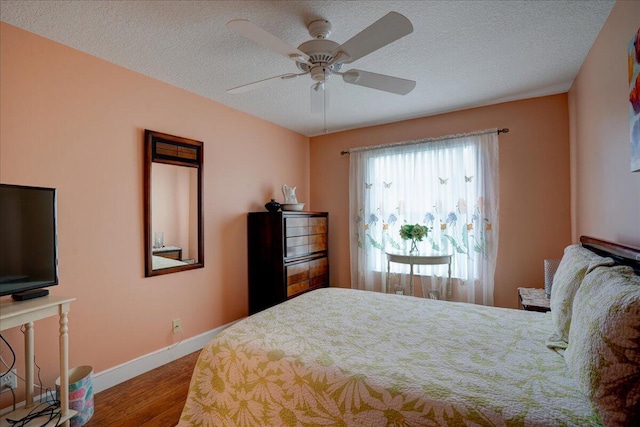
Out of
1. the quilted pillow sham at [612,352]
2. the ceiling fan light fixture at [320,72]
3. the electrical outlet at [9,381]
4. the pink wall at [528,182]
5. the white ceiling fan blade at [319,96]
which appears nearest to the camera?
the quilted pillow sham at [612,352]

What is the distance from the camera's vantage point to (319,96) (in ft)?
7.18

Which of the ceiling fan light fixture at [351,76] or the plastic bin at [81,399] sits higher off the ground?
the ceiling fan light fixture at [351,76]

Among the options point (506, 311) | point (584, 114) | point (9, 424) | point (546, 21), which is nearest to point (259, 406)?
point (9, 424)

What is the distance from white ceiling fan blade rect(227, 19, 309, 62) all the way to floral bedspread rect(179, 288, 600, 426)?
149 cm

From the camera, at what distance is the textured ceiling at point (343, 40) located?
67.5 inches

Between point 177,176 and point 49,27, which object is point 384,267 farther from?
point 49,27

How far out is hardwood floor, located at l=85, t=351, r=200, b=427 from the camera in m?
1.90

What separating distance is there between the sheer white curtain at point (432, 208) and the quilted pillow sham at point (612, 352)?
7.19 ft

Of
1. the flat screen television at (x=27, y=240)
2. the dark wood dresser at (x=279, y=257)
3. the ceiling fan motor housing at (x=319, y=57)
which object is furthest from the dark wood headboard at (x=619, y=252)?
the flat screen television at (x=27, y=240)

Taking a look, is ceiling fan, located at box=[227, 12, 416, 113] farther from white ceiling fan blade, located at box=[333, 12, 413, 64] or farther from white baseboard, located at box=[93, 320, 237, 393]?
white baseboard, located at box=[93, 320, 237, 393]

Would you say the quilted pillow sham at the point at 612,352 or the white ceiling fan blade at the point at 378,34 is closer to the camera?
the quilted pillow sham at the point at 612,352

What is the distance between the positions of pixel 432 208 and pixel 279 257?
181 cm

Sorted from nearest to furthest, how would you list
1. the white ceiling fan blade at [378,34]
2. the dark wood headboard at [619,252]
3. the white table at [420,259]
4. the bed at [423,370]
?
1. the bed at [423,370]
2. the dark wood headboard at [619,252]
3. the white ceiling fan blade at [378,34]
4. the white table at [420,259]

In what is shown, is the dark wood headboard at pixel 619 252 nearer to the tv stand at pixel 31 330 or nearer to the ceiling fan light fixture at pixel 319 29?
the ceiling fan light fixture at pixel 319 29
